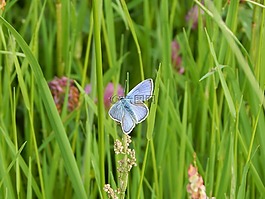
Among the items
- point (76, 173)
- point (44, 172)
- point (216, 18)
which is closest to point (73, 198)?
point (44, 172)

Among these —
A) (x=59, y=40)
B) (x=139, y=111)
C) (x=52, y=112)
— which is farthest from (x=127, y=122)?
(x=59, y=40)

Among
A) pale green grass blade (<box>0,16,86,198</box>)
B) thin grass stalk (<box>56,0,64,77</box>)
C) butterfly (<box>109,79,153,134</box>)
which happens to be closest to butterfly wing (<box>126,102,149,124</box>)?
butterfly (<box>109,79,153,134</box>)

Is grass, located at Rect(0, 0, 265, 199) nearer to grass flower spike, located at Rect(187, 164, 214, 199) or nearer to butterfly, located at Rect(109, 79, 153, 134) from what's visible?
butterfly, located at Rect(109, 79, 153, 134)

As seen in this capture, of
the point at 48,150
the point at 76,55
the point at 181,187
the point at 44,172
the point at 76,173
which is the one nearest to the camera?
the point at 76,173

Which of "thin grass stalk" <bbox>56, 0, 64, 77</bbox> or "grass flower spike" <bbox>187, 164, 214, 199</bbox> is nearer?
"grass flower spike" <bbox>187, 164, 214, 199</bbox>

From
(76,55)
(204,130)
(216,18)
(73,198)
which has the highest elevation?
(216,18)

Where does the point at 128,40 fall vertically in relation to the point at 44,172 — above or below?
above

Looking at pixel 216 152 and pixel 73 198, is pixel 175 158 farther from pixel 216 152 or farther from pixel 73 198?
pixel 73 198
